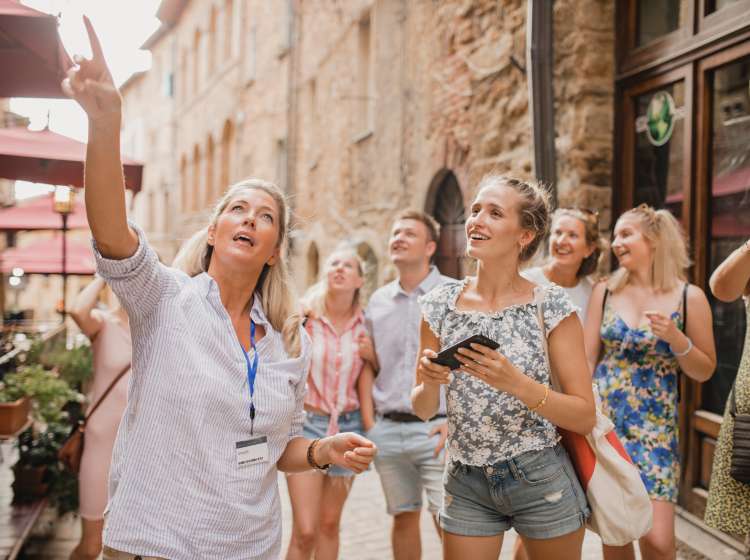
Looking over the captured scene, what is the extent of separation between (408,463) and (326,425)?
1.51ft

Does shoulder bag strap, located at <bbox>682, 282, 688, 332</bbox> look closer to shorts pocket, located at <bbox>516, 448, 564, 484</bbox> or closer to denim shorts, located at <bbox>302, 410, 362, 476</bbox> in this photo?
shorts pocket, located at <bbox>516, 448, 564, 484</bbox>

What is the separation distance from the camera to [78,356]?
235 inches

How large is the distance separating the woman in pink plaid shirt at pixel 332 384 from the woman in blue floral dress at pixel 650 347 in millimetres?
1228

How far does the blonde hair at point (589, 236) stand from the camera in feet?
12.8

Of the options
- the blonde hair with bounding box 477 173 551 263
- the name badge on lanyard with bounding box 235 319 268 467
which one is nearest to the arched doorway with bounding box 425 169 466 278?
the blonde hair with bounding box 477 173 551 263

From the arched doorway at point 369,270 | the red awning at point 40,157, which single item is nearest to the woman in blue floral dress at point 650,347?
the red awning at point 40,157

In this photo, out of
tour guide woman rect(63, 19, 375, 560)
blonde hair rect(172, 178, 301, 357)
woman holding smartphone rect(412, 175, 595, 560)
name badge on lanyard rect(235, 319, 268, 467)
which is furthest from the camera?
woman holding smartphone rect(412, 175, 595, 560)

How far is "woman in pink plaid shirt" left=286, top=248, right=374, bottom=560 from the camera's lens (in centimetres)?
369

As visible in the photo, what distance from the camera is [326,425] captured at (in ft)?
13.0

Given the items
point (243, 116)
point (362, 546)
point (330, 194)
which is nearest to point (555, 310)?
point (362, 546)

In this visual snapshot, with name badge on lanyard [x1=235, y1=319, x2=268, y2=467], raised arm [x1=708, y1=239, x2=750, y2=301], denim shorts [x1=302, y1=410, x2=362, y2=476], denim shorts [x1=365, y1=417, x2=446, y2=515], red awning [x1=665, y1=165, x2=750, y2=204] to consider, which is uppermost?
red awning [x1=665, y1=165, x2=750, y2=204]

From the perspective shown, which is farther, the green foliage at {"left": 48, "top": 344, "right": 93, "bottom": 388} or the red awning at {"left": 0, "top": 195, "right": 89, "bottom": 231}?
the red awning at {"left": 0, "top": 195, "right": 89, "bottom": 231}

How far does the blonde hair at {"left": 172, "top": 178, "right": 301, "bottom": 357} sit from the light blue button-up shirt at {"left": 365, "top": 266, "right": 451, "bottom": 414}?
163 centimetres

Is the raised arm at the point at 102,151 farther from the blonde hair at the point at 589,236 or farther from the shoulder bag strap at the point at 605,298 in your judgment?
the blonde hair at the point at 589,236
